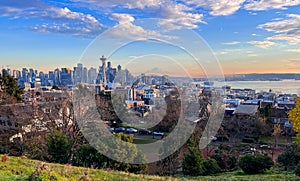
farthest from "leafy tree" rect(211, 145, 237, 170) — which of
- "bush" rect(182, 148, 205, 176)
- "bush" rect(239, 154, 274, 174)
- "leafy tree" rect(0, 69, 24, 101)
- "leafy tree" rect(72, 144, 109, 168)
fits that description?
"leafy tree" rect(0, 69, 24, 101)

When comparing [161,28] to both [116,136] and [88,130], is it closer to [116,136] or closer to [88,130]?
[116,136]

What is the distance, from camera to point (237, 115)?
46.1 feet

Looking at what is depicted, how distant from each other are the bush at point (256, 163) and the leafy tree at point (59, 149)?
441cm

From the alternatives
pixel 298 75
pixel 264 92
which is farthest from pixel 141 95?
pixel 264 92

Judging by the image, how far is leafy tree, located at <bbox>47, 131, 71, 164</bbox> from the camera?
6375 millimetres

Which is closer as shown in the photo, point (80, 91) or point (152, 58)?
point (152, 58)

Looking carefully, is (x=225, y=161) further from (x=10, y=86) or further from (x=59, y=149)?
(x=10, y=86)

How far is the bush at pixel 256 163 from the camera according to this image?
6.32 m

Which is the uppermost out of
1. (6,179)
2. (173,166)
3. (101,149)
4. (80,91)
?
(80,91)

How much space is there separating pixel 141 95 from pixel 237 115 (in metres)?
6.80

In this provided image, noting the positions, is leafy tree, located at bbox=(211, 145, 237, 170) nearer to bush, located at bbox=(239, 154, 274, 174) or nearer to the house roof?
bush, located at bbox=(239, 154, 274, 174)

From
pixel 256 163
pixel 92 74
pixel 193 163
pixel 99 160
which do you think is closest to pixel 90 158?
pixel 99 160

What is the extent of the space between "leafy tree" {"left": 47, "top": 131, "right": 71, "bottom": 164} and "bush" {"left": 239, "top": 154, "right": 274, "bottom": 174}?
441 centimetres

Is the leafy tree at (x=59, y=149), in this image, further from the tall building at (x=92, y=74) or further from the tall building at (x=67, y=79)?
the tall building at (x=67, y=79)
